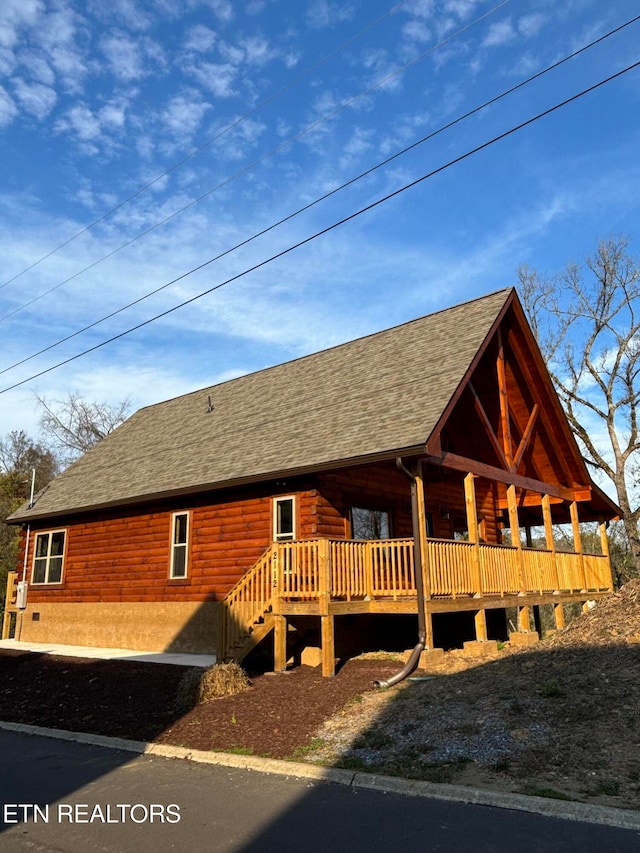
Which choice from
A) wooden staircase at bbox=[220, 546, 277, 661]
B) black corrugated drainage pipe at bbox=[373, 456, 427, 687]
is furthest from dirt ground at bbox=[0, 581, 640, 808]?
wooden staircase at bbox=[220, 546, 277, 661]

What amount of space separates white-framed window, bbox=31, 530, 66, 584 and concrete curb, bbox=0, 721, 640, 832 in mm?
12674

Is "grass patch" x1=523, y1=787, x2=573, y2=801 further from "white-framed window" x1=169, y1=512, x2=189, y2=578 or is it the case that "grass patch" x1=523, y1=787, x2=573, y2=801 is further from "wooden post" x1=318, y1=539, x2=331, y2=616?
"white-framed window" x1=169, y1=512, x2=189, y2=578

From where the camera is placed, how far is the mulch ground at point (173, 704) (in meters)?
9.44

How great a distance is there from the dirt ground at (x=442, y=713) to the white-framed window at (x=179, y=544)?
155 inches

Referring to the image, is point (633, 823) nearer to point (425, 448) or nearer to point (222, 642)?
point (425, 448)

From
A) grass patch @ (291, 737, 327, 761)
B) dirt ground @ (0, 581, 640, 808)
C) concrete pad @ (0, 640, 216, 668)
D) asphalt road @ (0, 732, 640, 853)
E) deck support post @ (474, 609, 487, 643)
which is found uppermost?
deck support post @ (474, 609, 487, 643)

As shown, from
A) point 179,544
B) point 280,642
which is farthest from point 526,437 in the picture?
point 179,544

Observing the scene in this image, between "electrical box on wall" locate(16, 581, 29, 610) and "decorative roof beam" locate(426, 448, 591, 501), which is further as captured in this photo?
"electrical box on wall" locate(16, 581, 29, 610)

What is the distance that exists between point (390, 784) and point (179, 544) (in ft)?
40.0

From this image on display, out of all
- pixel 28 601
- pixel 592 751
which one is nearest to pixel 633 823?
pixel 592 751

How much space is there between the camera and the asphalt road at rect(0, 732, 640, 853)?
543 cm

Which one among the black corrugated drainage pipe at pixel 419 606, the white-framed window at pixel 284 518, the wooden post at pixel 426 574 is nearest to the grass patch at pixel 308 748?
the black corrugated drainage pipe at pixel 419 606

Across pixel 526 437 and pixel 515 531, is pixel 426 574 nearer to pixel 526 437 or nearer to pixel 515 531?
pixel 515 531

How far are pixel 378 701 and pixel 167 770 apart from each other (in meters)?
3.49
